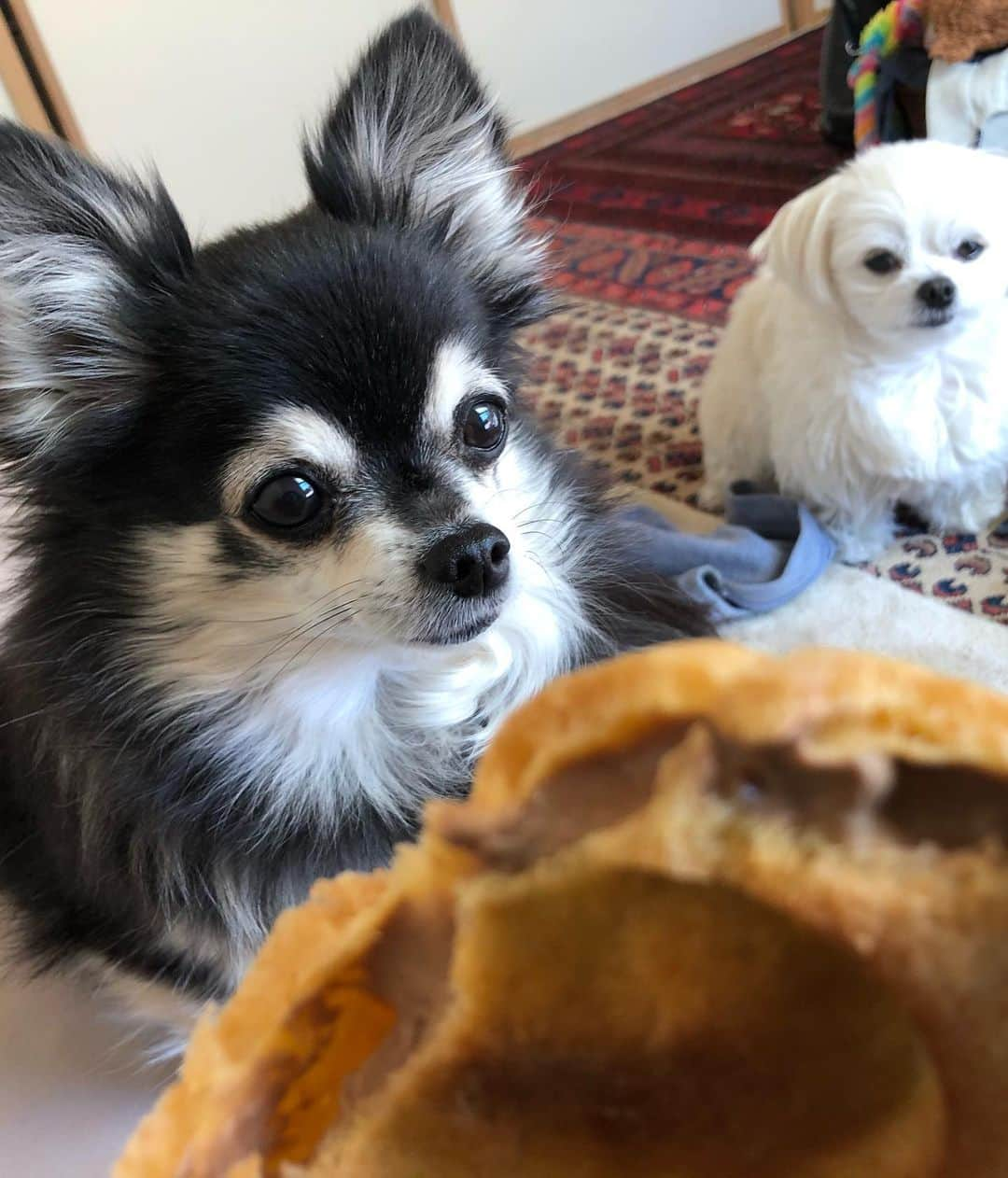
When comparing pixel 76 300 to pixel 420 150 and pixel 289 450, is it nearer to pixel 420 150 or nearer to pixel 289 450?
pixel 289 450

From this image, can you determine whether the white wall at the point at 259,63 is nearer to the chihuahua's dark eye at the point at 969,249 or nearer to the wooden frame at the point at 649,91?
the wooden frame at the point at 649,91

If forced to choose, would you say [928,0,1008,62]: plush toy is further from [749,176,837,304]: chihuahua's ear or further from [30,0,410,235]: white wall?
[30,0,410,235]: white wall

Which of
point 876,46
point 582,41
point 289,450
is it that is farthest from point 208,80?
point 289,450

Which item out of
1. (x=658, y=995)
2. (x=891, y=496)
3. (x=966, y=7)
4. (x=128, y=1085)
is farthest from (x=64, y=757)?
(x=966, y=7)

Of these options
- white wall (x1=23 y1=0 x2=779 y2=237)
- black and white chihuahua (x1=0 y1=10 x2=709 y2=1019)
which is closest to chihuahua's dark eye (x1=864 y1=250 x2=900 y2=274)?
black and white chihuahua (x1=0 y1=10 x2=709 y2=1019)

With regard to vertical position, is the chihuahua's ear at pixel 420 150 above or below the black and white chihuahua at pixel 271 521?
above

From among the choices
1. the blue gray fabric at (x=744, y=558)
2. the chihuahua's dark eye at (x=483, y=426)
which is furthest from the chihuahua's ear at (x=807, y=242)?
the chihuahua's dark eye at (x=483, y=426)
